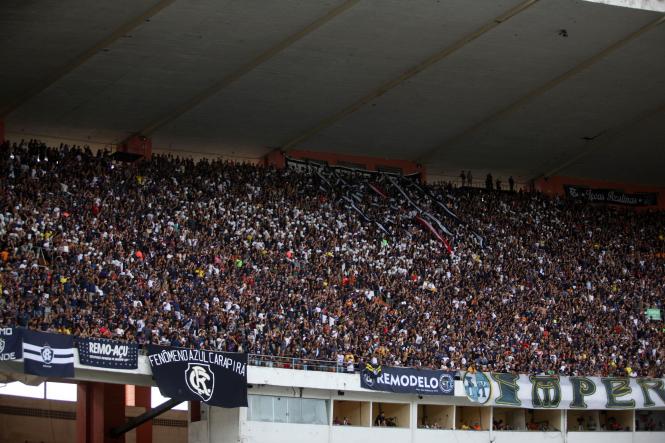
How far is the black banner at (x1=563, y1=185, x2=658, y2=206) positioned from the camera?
53656 millimetres

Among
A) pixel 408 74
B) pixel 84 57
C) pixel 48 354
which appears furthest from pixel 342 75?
pixel 48 354

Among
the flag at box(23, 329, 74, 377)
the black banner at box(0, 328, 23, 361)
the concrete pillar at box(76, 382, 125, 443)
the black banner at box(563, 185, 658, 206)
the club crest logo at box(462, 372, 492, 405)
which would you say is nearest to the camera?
the black banner at box(0, 328, 23, 361)

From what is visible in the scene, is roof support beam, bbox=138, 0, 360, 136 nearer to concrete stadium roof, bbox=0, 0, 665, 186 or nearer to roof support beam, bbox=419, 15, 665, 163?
concrete stadium roof, bbox=0, 0, 665, 186

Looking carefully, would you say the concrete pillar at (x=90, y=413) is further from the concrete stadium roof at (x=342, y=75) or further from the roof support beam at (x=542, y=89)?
the roof support beam at (x=542, y=89)

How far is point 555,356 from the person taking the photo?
4203cm

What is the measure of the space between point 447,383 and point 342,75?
10160 millimetres

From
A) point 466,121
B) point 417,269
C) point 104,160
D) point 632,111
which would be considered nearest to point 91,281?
point 104,160

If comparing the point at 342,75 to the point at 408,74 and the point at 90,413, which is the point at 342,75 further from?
the point at 90,413

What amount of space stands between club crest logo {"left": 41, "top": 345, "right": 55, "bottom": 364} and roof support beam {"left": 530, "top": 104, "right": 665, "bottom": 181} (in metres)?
24.9

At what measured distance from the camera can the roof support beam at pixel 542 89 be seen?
40.9 m

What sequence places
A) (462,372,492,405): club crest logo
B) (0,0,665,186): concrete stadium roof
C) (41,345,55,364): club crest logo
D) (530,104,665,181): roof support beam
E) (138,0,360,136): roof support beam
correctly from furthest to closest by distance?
(530,104,665,181): roof support beam < (462,372,492,405): club crest logo < (138,0,360,136): roof support beam < (0,0,665,186): concrete stadium roof < (41,345,55,364): club crest logo

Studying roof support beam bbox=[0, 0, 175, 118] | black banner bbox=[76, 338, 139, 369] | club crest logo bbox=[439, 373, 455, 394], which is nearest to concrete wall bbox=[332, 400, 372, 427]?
club crest logo bbox=[439, 373, 455, 394]

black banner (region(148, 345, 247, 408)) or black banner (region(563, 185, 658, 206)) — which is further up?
black banner (region(563, 185, 658, 206))

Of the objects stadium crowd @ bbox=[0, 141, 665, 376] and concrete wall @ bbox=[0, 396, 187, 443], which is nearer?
stadium crowd @ bbox=[0, 141, 665, 376]
